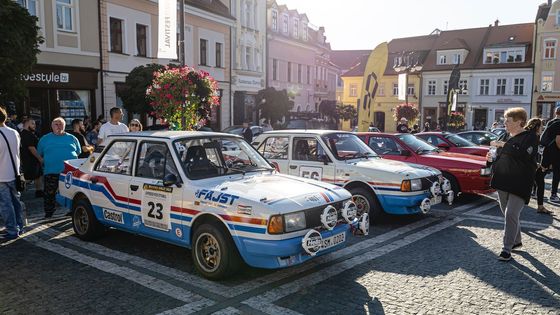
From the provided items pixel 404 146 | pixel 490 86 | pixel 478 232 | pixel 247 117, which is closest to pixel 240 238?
pixel 478 232

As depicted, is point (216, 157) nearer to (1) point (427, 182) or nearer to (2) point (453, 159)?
(1) point (427, 182)

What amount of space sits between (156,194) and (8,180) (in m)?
2.69

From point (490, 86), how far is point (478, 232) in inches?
1766

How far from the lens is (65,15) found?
63.4 ft

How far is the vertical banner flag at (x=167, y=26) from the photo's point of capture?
14344 millimetres

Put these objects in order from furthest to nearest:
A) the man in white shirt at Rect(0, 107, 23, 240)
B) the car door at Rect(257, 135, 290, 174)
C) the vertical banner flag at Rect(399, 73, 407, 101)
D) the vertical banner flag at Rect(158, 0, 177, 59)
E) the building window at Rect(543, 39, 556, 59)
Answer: the building window at Rect(543, 39, 556, 59) → the vertical banner flag at Rect(399, 73, 407, 101) → the vertical banner flag at Rect(158, 0, 177, 59) → the car door at Rect(257, 135, 290, 174) → the man in white shirt at Rect(0, 107, 23, 240)

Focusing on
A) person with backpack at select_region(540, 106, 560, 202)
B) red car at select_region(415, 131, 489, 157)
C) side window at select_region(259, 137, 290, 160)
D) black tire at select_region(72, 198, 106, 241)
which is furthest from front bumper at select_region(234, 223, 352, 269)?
red car at select_region(415, 131, 489, 157)

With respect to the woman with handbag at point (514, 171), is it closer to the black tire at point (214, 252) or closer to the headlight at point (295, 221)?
the headlight at point (295, 221)

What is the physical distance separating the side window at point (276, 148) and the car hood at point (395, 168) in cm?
146

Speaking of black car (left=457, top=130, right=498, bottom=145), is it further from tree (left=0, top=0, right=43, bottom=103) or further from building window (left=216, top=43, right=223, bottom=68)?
building window (left=216, top=43, right=223, bottom=68)

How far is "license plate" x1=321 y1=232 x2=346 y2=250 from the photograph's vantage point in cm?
525

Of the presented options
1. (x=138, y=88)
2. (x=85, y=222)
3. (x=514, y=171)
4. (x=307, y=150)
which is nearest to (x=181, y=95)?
(x=307, y=150)

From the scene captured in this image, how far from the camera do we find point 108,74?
21.3 m

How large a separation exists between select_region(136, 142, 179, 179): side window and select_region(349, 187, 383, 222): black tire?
368 cm
